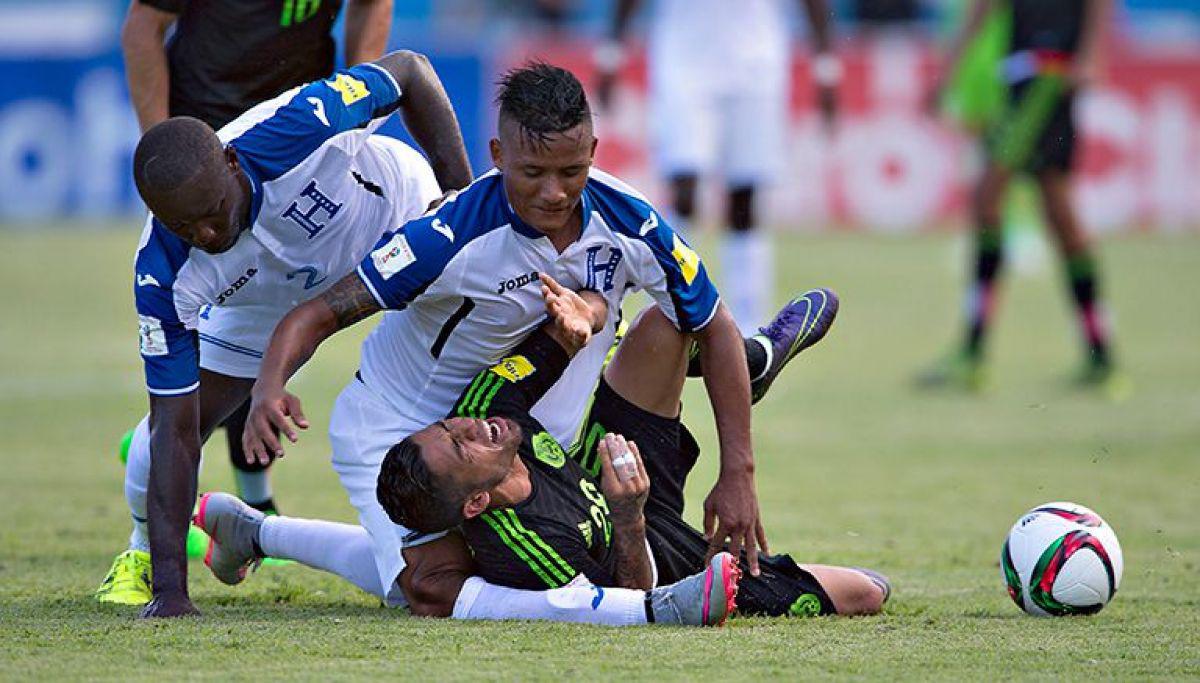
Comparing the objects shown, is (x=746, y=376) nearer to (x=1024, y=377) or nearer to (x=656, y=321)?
(x=656, y=321)

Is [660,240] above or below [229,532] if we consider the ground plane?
above

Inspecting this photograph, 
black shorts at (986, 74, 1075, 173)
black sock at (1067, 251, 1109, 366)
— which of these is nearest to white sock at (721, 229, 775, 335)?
black shorts at (986, 74, 1075, 173)

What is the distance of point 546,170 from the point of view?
5043mm

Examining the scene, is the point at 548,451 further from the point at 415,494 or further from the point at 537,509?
the point at 415,494

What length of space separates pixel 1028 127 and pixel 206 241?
7.06 metres

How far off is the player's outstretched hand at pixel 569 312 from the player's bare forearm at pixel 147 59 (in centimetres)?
184

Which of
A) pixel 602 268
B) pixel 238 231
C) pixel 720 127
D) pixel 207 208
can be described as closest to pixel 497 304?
pixel 602 268

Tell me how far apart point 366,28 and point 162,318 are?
186cm

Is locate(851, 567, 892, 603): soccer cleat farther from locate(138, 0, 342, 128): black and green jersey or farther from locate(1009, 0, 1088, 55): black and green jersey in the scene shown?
locate(1009, 0, 1088, 55): black and green jersey

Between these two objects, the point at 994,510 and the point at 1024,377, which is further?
the point at 1024,377

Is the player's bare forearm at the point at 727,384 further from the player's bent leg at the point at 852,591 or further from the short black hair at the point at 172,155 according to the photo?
the short black hair at the point at 172,155

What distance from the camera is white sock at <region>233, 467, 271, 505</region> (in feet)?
21.8

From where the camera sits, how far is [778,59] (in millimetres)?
11352

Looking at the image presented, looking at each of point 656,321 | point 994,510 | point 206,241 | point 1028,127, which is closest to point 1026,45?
point 1028,127
